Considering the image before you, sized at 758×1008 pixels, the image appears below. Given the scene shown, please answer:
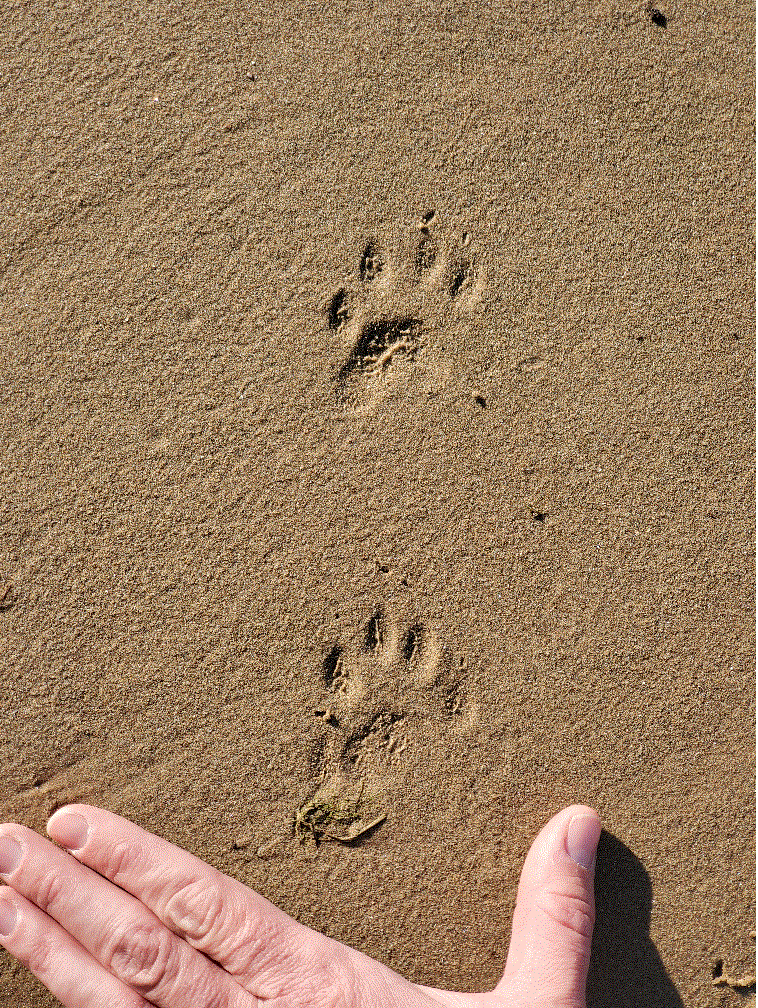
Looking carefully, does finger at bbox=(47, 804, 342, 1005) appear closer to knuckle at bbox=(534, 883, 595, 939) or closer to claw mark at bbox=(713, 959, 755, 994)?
knuckle at bbox=(534, 883, 595, 939)

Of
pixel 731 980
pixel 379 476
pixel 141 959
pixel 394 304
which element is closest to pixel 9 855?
pixel 141 959

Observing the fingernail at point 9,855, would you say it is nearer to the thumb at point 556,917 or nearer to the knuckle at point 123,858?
the knuckle at point 123,858

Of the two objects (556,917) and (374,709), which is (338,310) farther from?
(556,917)

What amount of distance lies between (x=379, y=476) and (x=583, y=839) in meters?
0.89

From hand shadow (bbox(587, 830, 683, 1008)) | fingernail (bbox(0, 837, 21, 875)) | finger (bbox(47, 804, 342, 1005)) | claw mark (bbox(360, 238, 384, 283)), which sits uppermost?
claw mark (bbox(360, 238, 384, 283))

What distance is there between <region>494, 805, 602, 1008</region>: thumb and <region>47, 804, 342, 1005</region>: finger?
1.27ft

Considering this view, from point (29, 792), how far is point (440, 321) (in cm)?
136

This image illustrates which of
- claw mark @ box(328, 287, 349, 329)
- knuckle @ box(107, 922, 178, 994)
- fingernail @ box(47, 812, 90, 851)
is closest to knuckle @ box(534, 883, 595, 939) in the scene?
knuckle @ box(107, 922, 178, 994)

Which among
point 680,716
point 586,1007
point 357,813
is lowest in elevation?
point 586,1007

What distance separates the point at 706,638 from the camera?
1.79 meters

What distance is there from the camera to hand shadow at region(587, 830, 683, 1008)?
5.75 ft

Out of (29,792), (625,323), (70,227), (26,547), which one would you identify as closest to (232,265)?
(70,227)

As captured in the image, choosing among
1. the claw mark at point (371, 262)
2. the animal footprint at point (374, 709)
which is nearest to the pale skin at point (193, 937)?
the animal footprint at point (374, 709)

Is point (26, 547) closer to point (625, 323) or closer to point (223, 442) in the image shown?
point (223, 442)
